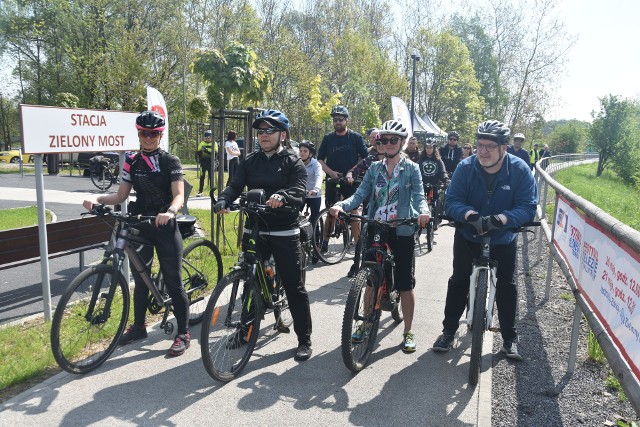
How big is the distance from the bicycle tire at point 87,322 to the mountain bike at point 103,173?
14819 mm

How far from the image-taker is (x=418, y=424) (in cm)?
355

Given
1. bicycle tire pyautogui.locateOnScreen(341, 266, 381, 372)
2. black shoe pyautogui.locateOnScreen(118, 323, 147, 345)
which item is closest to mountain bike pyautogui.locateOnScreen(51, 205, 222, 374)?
black shoe pyautogui.locateOnScreen(118, 323, 147, 345)

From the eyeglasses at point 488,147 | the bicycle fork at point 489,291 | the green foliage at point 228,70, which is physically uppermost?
the green foliage at point 228,70

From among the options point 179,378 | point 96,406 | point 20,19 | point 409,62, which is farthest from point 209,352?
point 409,62

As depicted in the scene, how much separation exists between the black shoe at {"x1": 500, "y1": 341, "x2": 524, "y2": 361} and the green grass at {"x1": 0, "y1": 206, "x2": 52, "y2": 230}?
9228 mm

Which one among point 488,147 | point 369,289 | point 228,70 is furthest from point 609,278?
point 228,70

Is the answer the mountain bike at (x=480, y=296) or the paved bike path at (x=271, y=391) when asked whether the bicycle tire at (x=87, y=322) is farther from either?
the mountain bike at (x=480, y=296)

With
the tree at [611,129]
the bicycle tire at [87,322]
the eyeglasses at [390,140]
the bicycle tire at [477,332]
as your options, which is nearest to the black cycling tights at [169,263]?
the bicycle tire at [87,322]

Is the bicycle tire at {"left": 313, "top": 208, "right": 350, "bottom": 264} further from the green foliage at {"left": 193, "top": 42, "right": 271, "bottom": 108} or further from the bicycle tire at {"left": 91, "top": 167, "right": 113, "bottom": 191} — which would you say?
the bicycle tire at {"left": 91, "top": 167, "right": 113, "bottom": 191}

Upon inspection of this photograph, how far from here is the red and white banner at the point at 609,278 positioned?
2.80 m

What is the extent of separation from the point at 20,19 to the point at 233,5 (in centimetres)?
1648

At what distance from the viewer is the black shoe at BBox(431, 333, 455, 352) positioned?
4805 millimetres

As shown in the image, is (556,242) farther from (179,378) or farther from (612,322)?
(179,378)

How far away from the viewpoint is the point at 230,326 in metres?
4.14
